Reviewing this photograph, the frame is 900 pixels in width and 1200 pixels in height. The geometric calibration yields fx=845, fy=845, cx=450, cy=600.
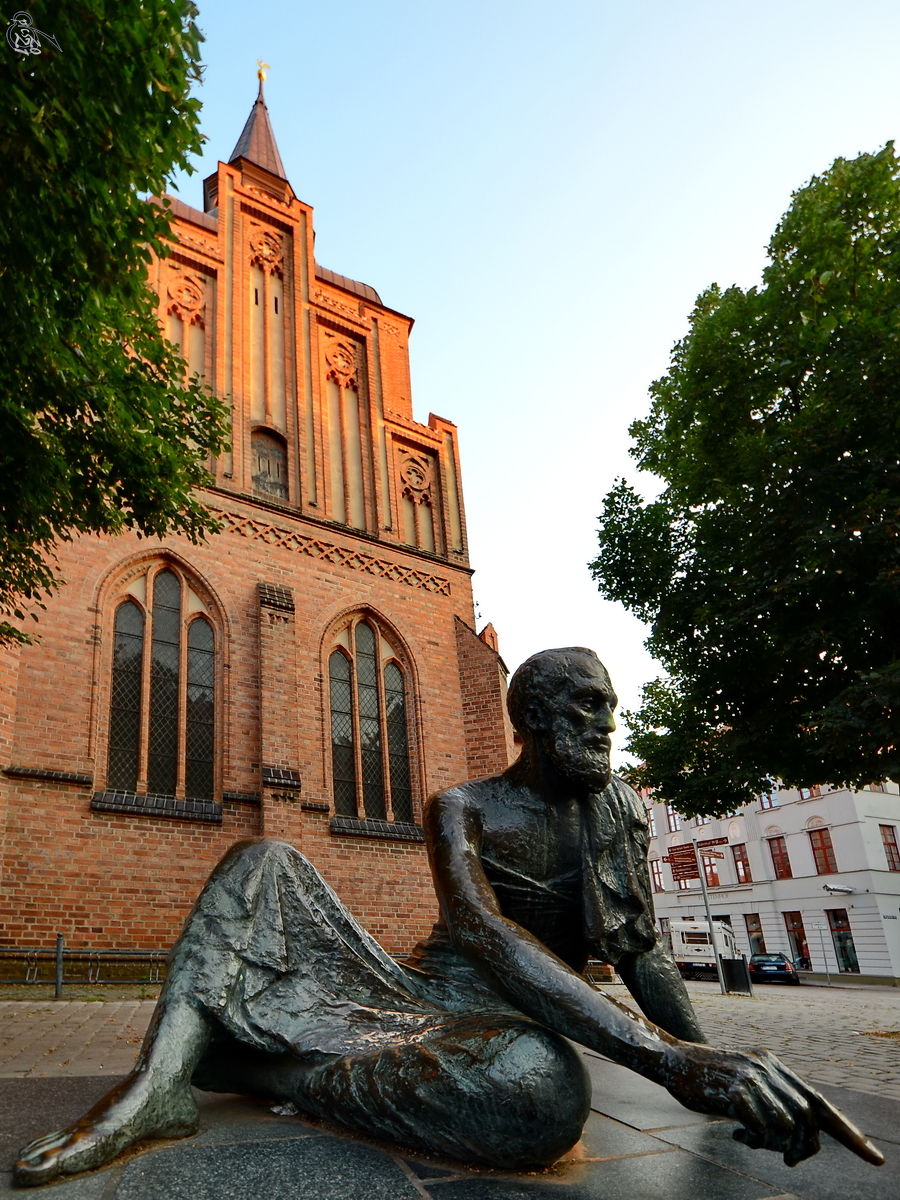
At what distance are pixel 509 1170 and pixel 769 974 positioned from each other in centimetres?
2893

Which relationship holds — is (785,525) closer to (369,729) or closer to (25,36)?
(25,36)

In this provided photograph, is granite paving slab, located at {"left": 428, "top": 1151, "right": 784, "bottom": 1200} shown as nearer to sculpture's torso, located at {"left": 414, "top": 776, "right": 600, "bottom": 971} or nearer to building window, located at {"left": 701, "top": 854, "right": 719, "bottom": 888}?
sculpture's torso, located at {"left": 414, "top": 776, "right": 600, "bottom": 971}

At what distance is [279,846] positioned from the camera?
2510 mm

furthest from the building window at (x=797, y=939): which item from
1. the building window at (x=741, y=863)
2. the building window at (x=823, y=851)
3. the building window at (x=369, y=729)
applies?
the building window at (x=369, y=729)

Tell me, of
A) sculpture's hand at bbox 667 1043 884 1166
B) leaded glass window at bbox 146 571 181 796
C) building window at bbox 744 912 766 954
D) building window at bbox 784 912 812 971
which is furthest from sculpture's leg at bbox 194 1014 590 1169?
building window at bbox 744 912 766 954

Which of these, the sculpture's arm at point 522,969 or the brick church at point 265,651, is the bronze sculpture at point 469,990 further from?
the brick church at point 265,651

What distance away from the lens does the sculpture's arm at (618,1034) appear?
4.71 ft

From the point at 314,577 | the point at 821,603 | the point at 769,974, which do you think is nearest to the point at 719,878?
the point at 769,974

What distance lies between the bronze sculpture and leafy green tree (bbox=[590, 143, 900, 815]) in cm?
650

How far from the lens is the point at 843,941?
3238 cm

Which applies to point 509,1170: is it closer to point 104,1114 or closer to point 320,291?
point 104,1114

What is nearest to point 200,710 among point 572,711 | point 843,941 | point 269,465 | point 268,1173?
point 269,465

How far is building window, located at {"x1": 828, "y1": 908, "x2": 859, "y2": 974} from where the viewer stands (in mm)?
31938

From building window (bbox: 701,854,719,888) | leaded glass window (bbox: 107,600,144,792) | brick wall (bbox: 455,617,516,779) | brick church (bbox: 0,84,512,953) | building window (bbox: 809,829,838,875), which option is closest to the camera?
brick church (bbox: 0,84,512,953)
